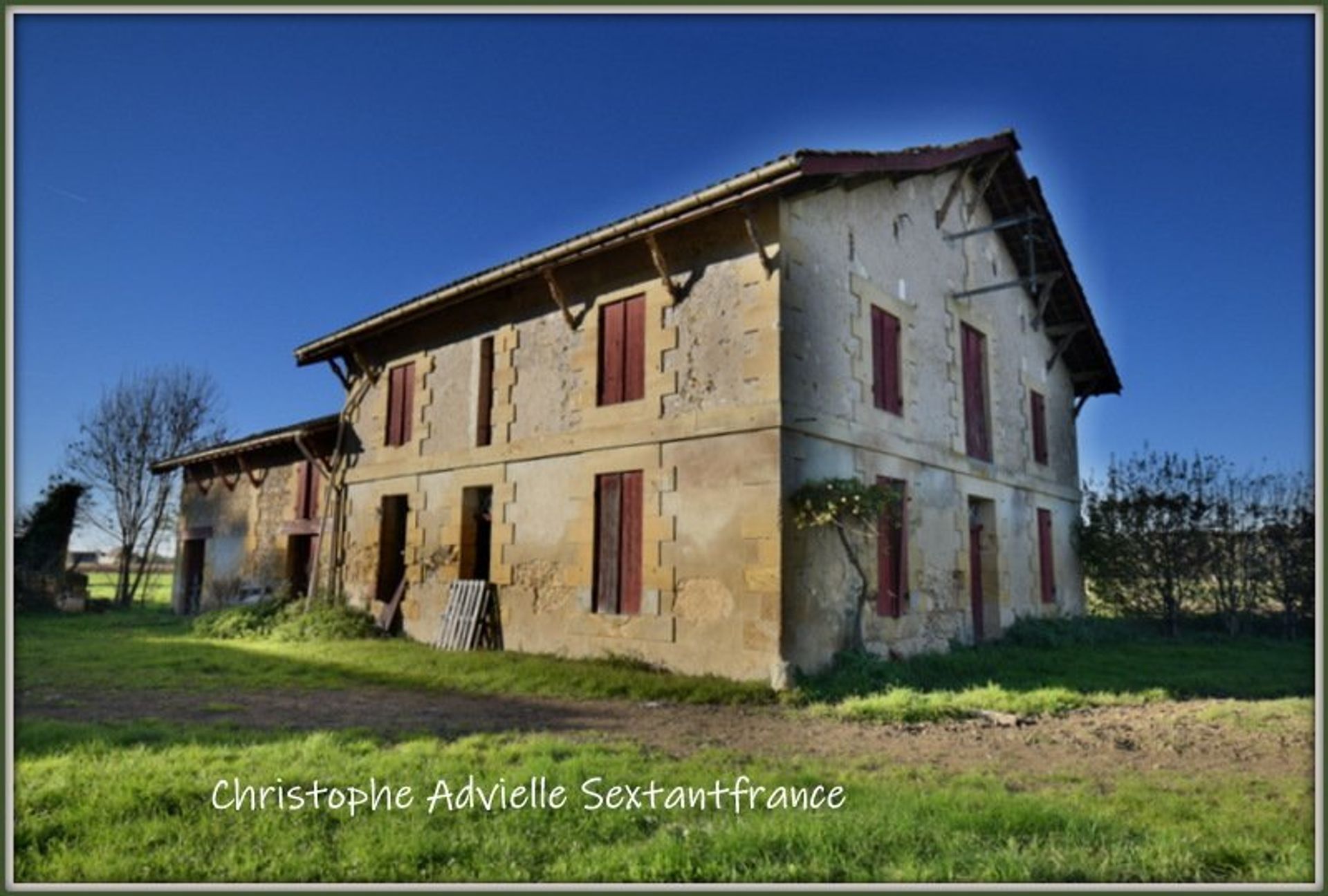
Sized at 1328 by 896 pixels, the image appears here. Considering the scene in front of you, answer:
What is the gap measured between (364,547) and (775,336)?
26.7ft

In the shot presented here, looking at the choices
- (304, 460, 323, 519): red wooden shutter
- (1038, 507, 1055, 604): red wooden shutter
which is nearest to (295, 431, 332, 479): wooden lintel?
(304, 460, 323, 519): red wooden shutter

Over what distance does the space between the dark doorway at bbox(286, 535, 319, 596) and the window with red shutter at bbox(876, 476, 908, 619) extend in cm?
1037

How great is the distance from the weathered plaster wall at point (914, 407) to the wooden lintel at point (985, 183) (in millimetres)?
115

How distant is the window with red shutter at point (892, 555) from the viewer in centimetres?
913

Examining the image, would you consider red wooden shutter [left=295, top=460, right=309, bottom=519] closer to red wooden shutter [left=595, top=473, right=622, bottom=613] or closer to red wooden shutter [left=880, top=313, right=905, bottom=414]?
red wooden shutter [left=595, top=473, right=622, bottom=613]

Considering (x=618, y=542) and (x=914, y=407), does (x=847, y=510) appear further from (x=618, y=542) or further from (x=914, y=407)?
(x=914, y=407)

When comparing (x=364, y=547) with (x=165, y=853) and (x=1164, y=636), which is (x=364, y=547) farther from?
(x=1164, y=636)

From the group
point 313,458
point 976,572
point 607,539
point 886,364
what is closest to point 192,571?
point 313,458

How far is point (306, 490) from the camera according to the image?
14922mm

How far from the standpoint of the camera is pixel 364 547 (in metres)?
13.1

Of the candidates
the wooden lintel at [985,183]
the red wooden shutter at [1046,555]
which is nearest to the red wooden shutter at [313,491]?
the wooden lintel at [985,183]

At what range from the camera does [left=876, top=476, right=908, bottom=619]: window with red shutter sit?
9133 mm

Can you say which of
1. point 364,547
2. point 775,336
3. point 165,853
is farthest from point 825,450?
Answer: point 364,547

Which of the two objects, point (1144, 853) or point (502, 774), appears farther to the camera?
point (502, 774)
